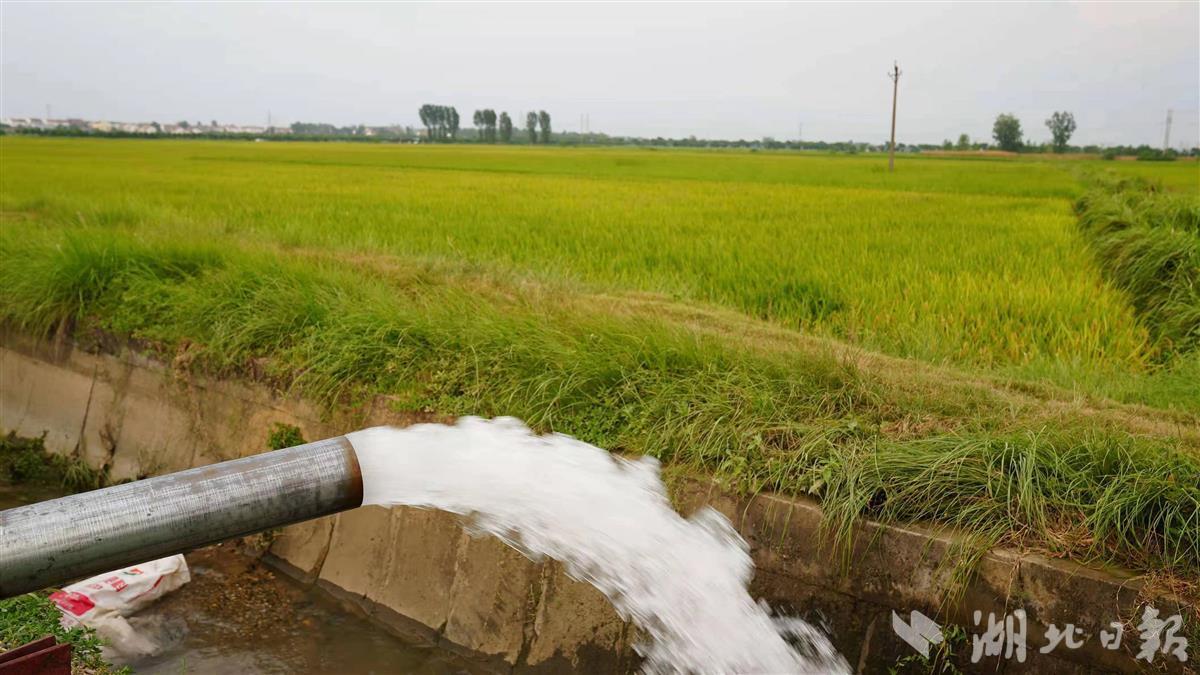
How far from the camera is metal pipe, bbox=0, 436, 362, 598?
1.54 metres

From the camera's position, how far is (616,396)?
3.49 m

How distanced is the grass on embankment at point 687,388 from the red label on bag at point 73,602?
4.02 feet

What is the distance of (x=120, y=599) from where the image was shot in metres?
3.67

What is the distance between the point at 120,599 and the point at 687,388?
2.43 metres

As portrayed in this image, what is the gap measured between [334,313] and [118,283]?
1914mm

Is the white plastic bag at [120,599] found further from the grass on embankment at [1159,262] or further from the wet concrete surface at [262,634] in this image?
the grass on embankment at [1159,262]

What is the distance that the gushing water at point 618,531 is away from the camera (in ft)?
9.48

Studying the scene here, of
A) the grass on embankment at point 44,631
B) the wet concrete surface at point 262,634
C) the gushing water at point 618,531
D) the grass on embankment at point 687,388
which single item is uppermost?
the grass on embankment at point 687,388

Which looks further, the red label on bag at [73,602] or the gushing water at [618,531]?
the red label on bag at [73,602]

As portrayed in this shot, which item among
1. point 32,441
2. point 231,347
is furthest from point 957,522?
point 32,441

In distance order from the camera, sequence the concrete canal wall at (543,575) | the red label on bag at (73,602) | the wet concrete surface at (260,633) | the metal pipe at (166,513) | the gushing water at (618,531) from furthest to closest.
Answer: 1. the red label on bag at (73,602)
2. the wet concrete surface at (260,633)
3. the gushing water at (618,531)
4. the concrete canal wall at (543,575)
5. the metal pipe at (166,513)

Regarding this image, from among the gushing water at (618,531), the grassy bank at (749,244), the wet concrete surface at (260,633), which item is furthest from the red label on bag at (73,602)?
the grassy bank at (749,244)

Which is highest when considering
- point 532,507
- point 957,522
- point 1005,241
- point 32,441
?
point 1005,241

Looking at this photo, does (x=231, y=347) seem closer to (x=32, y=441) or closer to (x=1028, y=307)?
(x=32, y=441)
